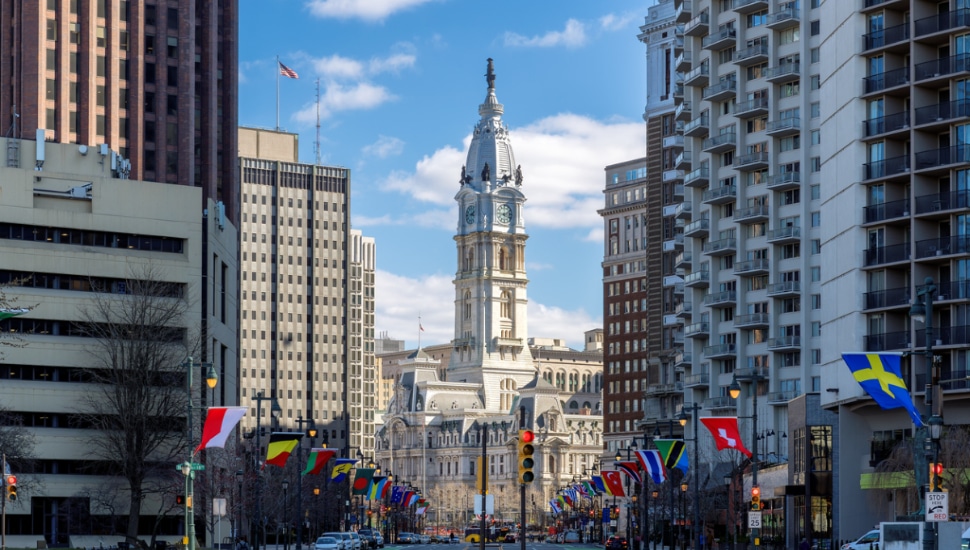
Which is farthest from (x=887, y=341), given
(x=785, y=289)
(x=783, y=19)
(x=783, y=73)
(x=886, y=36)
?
(x=783, y=19)

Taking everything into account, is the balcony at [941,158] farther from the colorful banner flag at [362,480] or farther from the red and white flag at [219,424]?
the colorful banner flag at [362,480]

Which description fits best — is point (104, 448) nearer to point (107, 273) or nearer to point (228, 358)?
point (107, 273)

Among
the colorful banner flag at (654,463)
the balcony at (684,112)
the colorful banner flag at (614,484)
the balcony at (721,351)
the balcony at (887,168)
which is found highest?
the balcony at (684,112)

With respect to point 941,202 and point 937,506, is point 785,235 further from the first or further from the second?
point 937,506

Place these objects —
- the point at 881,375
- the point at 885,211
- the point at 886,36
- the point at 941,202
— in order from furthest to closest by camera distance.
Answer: the point at 886,36, the point at 885,211, the point at 941,202, the point at 881,375

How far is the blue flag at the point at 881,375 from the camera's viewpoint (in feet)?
181

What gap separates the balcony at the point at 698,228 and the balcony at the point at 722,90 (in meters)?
10.6

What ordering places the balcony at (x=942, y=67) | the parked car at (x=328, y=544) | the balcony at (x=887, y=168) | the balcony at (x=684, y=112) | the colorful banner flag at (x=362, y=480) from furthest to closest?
the balcony at (x=684, y=112), the colorful banner flag at (x=362, y=480), the parked car at (x=328, y=544), the balcony at (x=887, y=168), the balcony at (x=942, y=67)

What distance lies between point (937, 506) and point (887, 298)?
134 feet

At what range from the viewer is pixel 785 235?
123m

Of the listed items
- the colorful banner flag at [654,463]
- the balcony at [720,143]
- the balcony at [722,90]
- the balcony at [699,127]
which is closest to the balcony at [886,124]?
the colorful banner flag at [654,463]

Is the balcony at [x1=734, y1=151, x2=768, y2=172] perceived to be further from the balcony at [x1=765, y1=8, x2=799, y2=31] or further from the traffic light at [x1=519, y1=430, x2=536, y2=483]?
the traffic light at [x1=519, y1=430, x2=536, y2=483]

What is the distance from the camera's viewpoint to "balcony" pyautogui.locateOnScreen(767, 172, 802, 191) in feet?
401

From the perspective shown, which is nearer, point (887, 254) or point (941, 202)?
point (941, 202)
